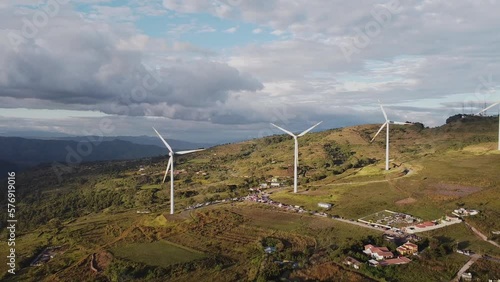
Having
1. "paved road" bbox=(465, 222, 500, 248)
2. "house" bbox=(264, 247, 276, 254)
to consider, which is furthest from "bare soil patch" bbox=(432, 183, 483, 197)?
"house" bbox=(264, 247, 276, 254)

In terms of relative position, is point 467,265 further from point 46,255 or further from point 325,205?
point 46,255

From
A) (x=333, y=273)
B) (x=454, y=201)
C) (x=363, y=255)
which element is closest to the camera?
(x=333, y=273)

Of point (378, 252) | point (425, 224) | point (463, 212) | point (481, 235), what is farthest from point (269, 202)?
point (481, 235)

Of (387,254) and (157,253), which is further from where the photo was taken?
(157,253)

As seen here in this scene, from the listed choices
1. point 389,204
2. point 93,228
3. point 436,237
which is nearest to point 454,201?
point 389,204

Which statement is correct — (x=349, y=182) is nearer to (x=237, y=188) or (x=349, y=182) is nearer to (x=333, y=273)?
(x=237, y=188)

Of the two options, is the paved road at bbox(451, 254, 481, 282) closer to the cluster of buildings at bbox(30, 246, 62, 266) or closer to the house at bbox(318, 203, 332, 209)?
the house at bbox(318, 203, 332, 209)

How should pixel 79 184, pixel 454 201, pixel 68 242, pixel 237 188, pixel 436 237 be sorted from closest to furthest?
pixel 436 237
pixel 68 242
pixel 454 201
pixel 237 188
pixel 79 184

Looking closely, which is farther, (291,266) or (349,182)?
(349,182)
